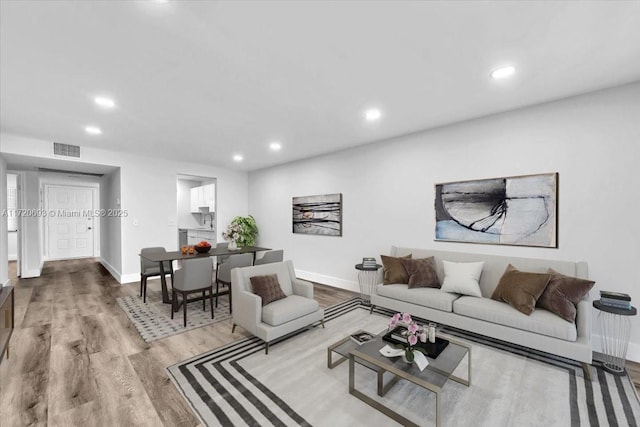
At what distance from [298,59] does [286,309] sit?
7.76 ft

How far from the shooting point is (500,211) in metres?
3.32

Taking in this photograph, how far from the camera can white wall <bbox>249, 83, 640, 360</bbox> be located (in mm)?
2656

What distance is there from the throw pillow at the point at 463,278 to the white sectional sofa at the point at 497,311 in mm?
79

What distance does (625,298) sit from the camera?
2.40 meters

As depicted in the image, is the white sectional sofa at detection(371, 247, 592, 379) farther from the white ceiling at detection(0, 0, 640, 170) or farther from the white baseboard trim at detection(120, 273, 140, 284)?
the white baseboard trim at detection(120, 273, 140, 284)

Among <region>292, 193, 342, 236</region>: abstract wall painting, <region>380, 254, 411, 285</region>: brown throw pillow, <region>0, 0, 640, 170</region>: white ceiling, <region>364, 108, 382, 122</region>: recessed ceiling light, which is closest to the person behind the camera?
<region>0, 0, 640, 170</region>: white ceiling

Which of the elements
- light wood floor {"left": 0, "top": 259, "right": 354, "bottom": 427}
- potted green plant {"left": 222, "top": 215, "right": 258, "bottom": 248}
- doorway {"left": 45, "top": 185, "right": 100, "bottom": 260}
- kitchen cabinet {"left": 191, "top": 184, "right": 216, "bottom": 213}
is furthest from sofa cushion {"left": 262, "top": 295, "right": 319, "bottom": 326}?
doorway {"left": 45, "top": 185, "right": 100, "bottom": 260}

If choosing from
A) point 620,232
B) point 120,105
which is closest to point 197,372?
point 120,105

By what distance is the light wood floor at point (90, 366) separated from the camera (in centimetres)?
186

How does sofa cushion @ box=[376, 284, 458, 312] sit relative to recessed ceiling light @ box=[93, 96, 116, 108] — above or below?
below

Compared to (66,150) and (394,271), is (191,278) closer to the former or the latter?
(394,271)

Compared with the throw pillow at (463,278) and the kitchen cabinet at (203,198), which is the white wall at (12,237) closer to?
the kitchen cabinet at (203,198)

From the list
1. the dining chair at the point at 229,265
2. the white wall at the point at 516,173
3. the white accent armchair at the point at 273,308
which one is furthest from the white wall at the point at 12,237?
the white accent armchair at the point at 273,308

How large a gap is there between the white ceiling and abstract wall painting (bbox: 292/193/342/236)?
1882 mm
